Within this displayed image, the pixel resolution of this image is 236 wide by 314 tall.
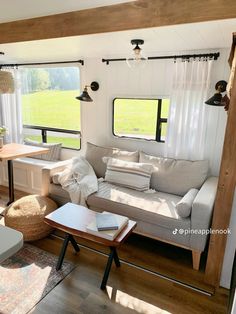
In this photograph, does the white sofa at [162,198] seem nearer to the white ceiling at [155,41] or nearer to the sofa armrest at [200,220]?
the sofa armrest at [200,220]

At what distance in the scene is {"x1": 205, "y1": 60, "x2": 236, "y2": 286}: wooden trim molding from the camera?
5.56 feet

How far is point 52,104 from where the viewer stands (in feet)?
13.4

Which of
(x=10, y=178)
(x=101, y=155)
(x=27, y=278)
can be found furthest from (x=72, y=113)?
(x=27, y=278)

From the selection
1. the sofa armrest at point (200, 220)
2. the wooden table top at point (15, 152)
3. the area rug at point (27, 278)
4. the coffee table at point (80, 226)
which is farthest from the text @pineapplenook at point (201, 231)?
the wooden table top at point (15, 152)

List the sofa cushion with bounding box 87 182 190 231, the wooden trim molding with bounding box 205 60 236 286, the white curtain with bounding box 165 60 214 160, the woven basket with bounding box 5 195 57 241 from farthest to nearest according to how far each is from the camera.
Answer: the white curtain with bounding box 165 60 214 160, the woven basket with bounding box 5 195 57 241, the sofa cushion with bounding box 87 182 190 231, the wooden trim molding with bounding box 205 60 236 286

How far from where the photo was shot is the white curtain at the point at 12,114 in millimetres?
4184

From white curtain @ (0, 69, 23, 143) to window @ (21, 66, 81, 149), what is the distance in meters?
0.14

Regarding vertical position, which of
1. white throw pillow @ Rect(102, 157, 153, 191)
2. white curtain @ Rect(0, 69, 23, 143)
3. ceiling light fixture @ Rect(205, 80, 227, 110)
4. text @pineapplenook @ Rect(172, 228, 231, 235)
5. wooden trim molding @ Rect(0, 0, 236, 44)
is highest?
wooden trim molding @ Rect(0, 0, 236, 44)

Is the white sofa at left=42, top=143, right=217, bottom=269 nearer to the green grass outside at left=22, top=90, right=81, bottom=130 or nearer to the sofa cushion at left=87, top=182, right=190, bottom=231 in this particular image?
the sofa cushion at left=87, top=182, right=190, bottom=231

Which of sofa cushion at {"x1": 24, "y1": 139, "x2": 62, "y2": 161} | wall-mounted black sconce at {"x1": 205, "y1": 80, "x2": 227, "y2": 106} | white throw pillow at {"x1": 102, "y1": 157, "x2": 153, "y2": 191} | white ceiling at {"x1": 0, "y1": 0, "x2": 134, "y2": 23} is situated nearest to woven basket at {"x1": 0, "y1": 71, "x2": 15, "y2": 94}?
white ceiling at {"x1": 0, "y1": 0, "x2": 134, "y2": 23}

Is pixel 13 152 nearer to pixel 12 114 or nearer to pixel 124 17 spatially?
pixel 12 114

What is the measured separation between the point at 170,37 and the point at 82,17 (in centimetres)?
92

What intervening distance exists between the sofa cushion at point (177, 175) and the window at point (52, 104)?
1.62 meters

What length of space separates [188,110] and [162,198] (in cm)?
113
